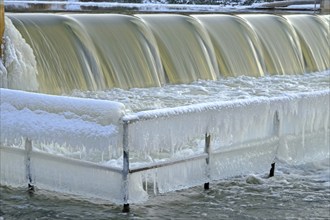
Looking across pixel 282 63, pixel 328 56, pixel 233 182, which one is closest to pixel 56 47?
pixel 233 182

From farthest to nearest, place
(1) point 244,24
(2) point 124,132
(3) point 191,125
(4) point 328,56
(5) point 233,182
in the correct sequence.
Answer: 1. (4) point 328,56
2. (1) point 244,24
3. (5) point 233,182
4. (3) point 191,125
5. (2) point 124,132

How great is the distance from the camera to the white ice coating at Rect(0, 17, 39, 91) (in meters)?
8.21

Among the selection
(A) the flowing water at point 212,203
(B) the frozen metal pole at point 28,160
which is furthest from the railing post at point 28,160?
(A) the flowing water at point 212,203

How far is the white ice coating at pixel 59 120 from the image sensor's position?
5297mm

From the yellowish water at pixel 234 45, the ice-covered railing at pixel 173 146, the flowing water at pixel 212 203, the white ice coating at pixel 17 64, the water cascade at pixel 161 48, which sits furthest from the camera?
the yellowish water at pixel 234 45

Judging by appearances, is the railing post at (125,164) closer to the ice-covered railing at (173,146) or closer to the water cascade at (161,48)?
the ice-covered railing at (173,146)

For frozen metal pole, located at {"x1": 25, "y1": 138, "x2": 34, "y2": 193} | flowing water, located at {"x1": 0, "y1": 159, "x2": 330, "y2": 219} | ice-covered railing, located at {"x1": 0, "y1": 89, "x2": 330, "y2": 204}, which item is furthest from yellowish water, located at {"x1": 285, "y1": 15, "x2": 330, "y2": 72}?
frozen metal pole, located at {"x1": 25, "y1": 138, "x2": 34, "y2": 193}

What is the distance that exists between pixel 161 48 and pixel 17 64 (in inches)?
129

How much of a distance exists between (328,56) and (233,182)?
856 cm

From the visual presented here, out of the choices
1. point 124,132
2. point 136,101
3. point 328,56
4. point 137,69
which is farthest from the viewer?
point 328,56

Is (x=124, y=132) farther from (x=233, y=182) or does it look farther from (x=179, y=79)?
(x=179, y=79)

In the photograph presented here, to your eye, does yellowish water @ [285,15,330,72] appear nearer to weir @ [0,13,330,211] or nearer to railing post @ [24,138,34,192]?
weir @ [0,13,330,211]

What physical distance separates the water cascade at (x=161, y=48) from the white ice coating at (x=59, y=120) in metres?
3.11

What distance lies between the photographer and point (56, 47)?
962 centimetres
